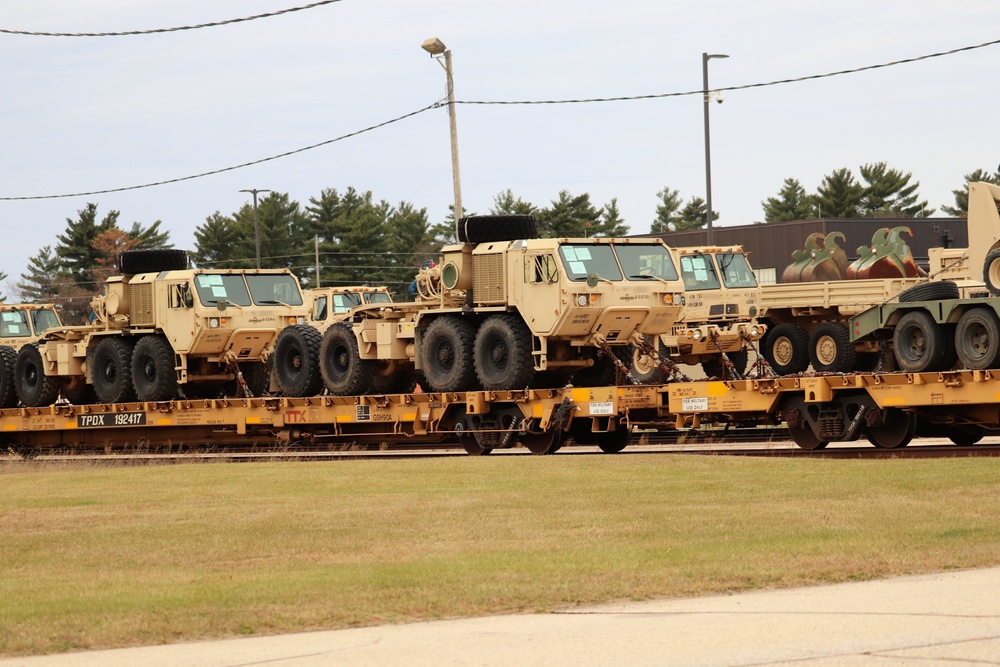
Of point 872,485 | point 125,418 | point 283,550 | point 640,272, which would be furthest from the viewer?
point 125,418

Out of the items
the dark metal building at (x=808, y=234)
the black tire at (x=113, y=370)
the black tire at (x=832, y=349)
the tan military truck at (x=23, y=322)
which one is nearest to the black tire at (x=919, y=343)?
the black tire at (x=832, y=349)

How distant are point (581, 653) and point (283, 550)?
4625 millimetres

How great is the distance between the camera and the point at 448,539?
1230 centimetres

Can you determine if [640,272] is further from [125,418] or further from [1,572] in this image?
[1,572]

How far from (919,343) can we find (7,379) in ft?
59.5

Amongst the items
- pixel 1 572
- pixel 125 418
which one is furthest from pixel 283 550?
pixel 125 418

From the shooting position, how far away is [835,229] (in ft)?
179

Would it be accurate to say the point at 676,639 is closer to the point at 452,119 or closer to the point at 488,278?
the point at 488,278

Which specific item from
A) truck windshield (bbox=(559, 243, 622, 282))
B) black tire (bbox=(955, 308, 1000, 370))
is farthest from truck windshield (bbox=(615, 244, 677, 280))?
black tire (bbox=(955, 308, 1000, 370))

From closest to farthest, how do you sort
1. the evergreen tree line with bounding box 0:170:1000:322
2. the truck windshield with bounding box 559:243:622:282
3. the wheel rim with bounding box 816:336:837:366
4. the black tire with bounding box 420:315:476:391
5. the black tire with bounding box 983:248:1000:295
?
1. the black tire with bounding box 983:248:1000:295
2. the truck windshield with bounding box 559:243:622:282
3. the black tire with bounding box 420:315:476:391
4. the wheel rim with bounding box 816:336:837:366
5. the evergreen tree line with bounding box 0:170:1000:322

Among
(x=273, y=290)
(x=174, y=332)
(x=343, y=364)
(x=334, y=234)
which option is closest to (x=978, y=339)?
(x=343, y=364)

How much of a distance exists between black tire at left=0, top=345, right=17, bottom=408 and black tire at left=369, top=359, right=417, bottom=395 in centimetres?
898

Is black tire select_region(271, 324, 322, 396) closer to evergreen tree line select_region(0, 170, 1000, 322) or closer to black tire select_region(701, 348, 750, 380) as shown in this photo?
black tire select_region(701, 348, 750, 380)

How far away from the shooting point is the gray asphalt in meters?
7.61
